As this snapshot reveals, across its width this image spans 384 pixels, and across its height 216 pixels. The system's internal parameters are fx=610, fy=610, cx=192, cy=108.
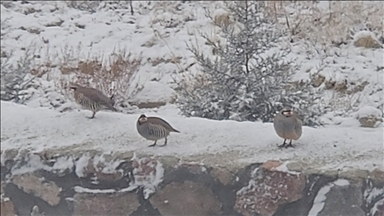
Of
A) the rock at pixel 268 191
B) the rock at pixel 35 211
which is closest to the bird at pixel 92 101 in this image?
the rock at pixel 35 211

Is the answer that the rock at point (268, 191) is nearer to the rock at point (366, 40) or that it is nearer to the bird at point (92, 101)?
Result: the bird at point (92, 101)

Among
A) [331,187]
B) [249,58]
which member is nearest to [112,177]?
[331,187]

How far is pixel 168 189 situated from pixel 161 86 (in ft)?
4.35

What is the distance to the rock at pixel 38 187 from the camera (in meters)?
1.35

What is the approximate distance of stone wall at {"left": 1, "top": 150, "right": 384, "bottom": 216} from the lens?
4.07ft

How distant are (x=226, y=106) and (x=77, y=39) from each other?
1.34 meters

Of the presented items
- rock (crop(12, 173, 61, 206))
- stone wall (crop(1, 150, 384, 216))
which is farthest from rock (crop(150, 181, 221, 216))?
rock (crop(12, 173, 61, 206))

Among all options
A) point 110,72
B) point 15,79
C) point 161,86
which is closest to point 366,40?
point 161,86

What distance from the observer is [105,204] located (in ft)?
4.42

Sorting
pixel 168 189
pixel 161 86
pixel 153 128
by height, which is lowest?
pixel 161 86

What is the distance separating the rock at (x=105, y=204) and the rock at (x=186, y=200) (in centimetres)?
5

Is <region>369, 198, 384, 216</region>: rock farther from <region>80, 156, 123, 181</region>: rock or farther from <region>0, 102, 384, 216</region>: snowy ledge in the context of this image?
<region>80, 156, 123, 181</region>: rock

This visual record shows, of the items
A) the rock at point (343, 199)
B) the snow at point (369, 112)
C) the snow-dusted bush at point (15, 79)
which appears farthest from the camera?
the snow at point (369, 112)

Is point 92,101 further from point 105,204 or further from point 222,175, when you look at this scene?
point 222,175
